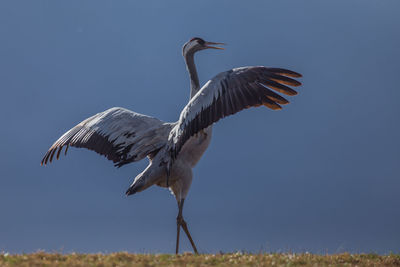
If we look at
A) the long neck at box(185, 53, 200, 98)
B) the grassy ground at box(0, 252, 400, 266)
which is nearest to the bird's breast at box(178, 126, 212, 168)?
the long neck at box(185, 53, 200, 98)

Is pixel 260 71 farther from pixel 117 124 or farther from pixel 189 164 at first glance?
pixel 117 124

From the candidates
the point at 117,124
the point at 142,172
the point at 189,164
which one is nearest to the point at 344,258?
the point at 189,164

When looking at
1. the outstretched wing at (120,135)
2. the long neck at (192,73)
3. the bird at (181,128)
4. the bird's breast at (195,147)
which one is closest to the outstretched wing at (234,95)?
the bird at (181,128)

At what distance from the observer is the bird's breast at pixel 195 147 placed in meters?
9.66

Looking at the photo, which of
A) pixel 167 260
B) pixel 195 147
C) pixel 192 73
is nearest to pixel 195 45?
pixel 192 73

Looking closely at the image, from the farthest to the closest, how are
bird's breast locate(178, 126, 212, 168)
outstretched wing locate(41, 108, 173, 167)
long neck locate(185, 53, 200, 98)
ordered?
long neck locate(185, 53, 200, 98) → outstretched wing locate(41, 108, 173, 167) → bird's breast locate(178, 126, 212, 168)

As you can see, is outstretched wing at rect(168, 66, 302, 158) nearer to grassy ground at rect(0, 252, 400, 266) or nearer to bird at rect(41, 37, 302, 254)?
bird at rect(41, 37, 302, 254)

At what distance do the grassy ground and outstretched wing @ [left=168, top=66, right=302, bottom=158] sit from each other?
2446mm

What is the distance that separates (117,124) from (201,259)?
183 inches

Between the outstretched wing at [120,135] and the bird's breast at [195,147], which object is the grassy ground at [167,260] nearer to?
the bird's breast at [195,147]

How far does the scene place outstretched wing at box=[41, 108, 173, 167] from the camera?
1019 centimetres

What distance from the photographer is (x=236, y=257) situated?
7.88 meters

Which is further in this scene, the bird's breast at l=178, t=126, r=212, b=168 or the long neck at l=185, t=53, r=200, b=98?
the long neck at l=185, t=53, r=200, b=98

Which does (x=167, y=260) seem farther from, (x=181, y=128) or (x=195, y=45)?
(x=195, y=45)
